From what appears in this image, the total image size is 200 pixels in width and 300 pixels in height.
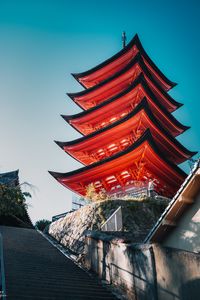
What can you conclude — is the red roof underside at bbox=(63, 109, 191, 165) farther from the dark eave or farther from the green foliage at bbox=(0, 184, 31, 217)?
the green foliage at bbox=(0, 184, 31, 217)

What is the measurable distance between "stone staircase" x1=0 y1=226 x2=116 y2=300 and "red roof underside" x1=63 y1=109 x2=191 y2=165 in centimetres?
1172

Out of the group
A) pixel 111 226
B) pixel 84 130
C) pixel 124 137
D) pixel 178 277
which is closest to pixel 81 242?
pixel 111 226

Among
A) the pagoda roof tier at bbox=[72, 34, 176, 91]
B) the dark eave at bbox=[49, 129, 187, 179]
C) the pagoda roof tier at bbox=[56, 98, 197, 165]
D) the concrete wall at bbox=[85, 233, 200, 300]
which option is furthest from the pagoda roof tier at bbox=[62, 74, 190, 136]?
the concrete wall at bbox=[85, 233, 200, 300]

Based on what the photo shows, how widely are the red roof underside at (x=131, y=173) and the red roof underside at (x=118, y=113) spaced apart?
19.8ft

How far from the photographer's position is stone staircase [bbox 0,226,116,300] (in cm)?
685

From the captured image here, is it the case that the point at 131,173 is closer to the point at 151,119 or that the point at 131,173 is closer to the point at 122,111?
the point at 151,119

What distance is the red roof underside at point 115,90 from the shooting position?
2649cm

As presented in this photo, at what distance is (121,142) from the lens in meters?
23.5

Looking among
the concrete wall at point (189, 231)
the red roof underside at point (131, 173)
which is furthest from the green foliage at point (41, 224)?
the concrete wall at point (189, 231)

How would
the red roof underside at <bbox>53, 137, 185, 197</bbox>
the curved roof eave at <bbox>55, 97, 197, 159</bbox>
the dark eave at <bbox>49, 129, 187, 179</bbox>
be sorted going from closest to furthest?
the dark eave at <bbox>49, 129, 187, 179</bbox>
the red roof underside at <bbox>53, 137, 185, 197</bbox>
the curved roof eave at <bbox>55, 97, 197, 159</bbox>

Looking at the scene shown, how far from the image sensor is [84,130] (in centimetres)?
2772

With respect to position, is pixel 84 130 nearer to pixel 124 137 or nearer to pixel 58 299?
pixel 124 137

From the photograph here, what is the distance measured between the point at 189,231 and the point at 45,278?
4178 millimetres

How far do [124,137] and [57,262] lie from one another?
13710mm
